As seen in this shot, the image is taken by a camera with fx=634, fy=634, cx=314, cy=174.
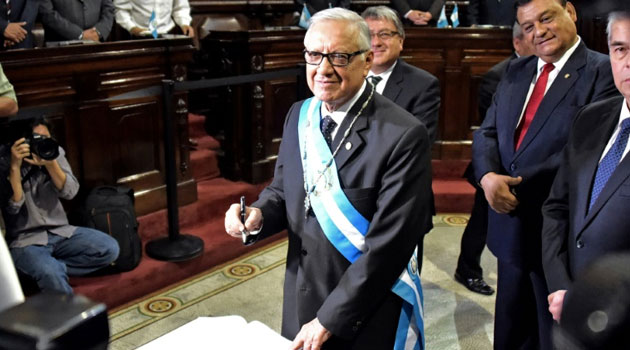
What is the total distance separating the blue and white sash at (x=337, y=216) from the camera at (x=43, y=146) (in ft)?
5.18

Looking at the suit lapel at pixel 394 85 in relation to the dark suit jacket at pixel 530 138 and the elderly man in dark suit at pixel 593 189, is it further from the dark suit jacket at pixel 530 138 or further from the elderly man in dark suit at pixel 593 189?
the elderly man in dark suit at pixel 593 189

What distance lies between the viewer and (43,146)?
2.82 metres

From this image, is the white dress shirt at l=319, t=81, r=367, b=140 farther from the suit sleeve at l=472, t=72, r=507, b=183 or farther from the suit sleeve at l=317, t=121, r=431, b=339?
the suit sleeve at l=472, t=72, r=507, b=183

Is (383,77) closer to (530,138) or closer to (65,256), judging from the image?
(530,138)

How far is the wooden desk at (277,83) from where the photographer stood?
4.30m

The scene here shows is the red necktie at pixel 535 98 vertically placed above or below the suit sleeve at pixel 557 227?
above

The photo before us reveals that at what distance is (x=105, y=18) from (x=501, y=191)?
3.09 meters

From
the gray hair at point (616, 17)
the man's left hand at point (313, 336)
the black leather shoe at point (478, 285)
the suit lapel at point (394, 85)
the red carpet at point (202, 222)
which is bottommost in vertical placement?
the black leather shoe at point (478, 285)

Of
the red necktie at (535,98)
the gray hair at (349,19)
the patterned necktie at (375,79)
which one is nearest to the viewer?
the gray hair at (349,19)

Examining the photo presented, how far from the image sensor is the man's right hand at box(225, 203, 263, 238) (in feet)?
5.35

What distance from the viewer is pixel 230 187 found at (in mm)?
4312

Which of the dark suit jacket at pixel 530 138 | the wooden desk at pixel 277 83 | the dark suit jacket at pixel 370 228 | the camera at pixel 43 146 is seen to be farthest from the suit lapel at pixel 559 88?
the wooden desk at pixel 277 83

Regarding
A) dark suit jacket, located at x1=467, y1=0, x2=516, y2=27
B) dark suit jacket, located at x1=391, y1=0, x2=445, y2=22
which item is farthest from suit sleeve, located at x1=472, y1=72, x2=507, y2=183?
dark suit jacket, located at x1=467, y1=0, x2=516, y2=27

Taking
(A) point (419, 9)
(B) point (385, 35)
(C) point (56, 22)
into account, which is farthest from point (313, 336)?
(A) point (419, 9)
